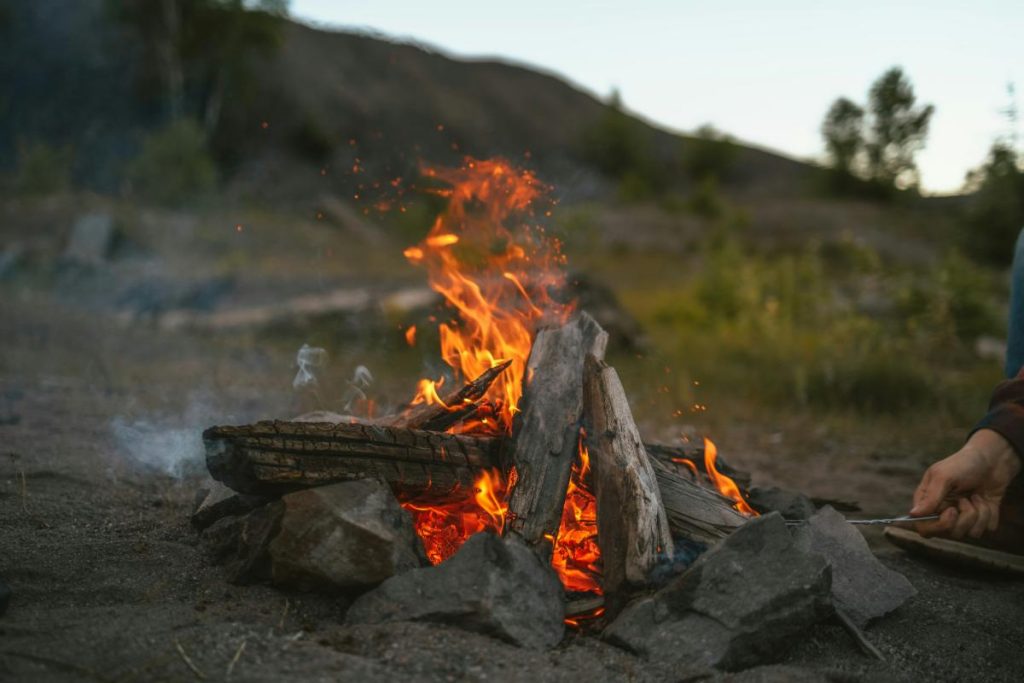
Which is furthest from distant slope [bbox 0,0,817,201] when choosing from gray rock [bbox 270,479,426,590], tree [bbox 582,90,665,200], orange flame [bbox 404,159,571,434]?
gray rock [bbox 270,479,426,590]

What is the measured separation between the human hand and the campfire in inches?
22.8

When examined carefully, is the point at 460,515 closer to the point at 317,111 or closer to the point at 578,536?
the point at 578,536

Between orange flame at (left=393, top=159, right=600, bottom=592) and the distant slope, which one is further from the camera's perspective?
the distant slope

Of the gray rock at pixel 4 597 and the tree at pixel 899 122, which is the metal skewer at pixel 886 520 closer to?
the gray rock at pixel 4 597

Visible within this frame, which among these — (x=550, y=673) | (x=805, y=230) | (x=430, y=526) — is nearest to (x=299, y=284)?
(x=430, y=526)

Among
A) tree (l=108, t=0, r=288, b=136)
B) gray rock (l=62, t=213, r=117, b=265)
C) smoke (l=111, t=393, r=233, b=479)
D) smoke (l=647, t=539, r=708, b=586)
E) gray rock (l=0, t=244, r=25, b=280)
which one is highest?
tree (l=108, t=0, r=288, b=136)

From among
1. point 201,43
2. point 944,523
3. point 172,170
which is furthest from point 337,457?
point 201,43

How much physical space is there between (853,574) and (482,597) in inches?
50.4

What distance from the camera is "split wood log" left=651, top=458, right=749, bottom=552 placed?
265 cm

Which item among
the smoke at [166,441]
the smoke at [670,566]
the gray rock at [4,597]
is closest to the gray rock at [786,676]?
the smoke at [670,566]

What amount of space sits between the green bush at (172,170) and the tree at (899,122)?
1398 cm

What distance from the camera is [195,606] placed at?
2.32 m

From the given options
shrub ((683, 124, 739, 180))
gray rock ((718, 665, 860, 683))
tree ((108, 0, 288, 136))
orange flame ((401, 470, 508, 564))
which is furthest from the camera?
shrub ((683, 124, 739, 180))

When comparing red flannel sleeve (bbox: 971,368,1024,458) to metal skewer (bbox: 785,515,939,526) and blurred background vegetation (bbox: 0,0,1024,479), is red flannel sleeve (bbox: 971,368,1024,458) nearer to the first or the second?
metal skewer (bbox: 785,515,939,526)
